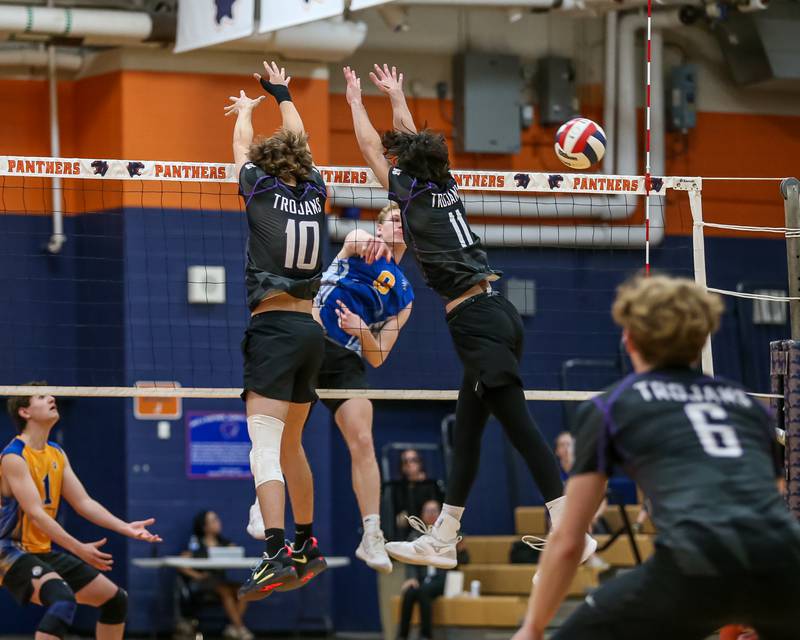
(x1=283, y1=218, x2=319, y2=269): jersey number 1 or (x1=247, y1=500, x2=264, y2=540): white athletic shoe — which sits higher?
(x1=283, y1=218, x2=319, y2=269): jersey number 1

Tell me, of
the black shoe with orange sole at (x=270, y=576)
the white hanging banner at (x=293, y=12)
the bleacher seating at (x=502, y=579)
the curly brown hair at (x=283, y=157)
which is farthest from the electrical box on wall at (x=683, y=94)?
the black shoe with orange sole at (x=270, y=576)

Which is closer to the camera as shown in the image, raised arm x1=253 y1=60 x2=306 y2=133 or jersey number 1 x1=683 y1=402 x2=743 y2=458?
jersey number 1 x1=683 y1=402 x2=743 y2=458

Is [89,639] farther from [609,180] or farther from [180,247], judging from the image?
[609,180]

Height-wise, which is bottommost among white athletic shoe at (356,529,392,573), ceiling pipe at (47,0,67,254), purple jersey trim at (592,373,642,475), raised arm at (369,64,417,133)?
white athletic shoe at (356,529,392,573)

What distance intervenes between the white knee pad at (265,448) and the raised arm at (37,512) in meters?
1.77

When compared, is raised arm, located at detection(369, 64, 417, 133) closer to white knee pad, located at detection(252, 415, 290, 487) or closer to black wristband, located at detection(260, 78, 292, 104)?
black wristband, located at detection(260, 78, 292, 104)

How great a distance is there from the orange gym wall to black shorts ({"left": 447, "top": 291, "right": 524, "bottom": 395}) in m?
5.92

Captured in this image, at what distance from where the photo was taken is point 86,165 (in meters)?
8.52

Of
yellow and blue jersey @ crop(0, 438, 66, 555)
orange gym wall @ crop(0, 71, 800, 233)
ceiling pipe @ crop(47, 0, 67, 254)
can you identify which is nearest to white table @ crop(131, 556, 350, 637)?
ceiling pipe @ crop(47, 0, 67, 254)

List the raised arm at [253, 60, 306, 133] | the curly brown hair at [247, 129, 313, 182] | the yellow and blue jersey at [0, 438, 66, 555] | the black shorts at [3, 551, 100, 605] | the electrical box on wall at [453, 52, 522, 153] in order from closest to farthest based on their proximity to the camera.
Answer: the curly brown hair at [247, 129, 313, 182], the raised arm at [253, 60, 306, 133], the black shorts at [3, 551, 100, 605], the yellow and blue jersey at [0, 438, 66, 555], the electrical box on wall at [453, 52, 522, 153]

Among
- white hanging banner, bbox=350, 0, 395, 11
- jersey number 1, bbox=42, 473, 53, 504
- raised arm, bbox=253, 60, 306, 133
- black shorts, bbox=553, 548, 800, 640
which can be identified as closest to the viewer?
black shorts, bbox=553, 548, 800, 640

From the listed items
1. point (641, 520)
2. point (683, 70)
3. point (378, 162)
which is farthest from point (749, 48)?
point (378, 162)

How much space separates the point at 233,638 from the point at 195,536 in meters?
1.07

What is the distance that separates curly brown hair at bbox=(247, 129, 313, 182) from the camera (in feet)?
24.7
